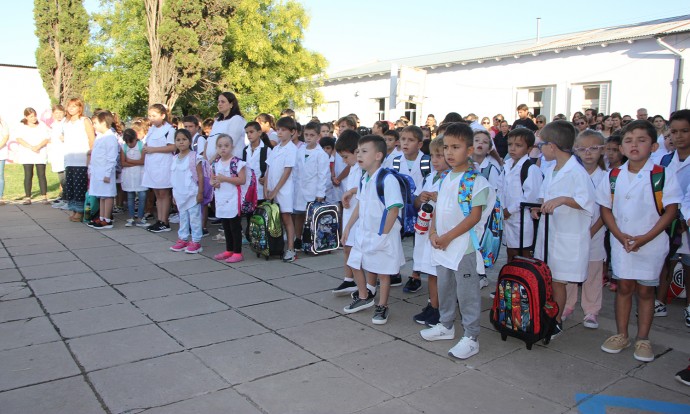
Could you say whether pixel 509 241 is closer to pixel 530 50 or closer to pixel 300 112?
pixel 530 50

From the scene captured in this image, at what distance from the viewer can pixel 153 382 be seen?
337 centimetres

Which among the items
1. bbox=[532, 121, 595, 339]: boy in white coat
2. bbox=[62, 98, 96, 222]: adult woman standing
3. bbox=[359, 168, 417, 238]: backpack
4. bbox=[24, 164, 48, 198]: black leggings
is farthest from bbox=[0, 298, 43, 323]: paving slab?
bbox=[24, 164, 48, 198]: black leggings

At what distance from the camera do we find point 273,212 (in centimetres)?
670

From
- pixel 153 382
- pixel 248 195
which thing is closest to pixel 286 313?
pixel 153 382

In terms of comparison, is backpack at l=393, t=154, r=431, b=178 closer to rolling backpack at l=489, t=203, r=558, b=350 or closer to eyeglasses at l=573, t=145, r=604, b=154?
eyeglasses at l=573, t=145, r=604, b=154

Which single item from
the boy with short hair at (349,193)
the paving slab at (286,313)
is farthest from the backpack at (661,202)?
the paving slab at (286,313)

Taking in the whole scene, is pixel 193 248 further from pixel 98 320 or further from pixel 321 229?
pixel 98 320

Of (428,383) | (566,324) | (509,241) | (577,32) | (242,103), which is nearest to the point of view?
(428,383)

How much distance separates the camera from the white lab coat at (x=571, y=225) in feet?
13.0

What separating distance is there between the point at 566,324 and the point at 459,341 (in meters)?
1.24

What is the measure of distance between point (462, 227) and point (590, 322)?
5.69 ft

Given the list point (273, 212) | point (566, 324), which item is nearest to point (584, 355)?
point (566, 324)

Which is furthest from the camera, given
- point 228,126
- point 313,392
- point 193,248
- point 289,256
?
point 228,126

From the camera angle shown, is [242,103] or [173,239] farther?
[242,103]
